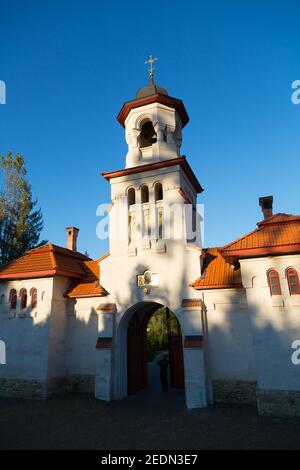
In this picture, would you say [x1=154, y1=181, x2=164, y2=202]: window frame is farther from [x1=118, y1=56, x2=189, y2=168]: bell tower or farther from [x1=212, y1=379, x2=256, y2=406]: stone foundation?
[x1=212, y1=379, x2=256, y2=406]: stone foundation

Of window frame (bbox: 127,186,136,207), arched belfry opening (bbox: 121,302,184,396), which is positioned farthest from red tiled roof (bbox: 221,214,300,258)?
window frame (bbox: 127,186,136,207)

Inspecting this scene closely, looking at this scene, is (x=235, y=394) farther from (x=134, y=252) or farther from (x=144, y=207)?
(x=144, y=207)

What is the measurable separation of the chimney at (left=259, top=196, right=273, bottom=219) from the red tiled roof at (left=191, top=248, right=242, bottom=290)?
144 inches

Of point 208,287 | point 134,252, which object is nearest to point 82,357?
point 134,252

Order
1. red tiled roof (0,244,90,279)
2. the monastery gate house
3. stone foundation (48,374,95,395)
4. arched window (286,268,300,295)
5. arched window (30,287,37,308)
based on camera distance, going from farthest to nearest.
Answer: arched window (30,287,37,308)
red tiled roof (0,244,90,279)
stone foundation (48,374,95,395)
the monastery gate house
arched window (286,268,300,295)

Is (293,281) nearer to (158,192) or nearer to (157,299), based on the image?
(157,299)

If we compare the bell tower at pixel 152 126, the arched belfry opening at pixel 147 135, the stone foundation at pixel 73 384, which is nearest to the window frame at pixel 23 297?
the stone foundation at pixel 73 384

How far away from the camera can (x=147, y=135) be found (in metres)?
16.7

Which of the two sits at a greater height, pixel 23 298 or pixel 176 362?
pixel 23 298

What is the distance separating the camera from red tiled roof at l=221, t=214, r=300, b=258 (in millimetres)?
10211

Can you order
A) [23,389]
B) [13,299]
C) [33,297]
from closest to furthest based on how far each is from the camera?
[23,389] → [33,297] → [13,299]

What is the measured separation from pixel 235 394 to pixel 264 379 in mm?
1887

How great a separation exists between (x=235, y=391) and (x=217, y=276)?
4.42 metres

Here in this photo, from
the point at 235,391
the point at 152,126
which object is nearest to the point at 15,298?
the point at 235,391
